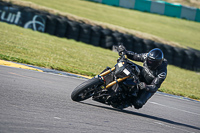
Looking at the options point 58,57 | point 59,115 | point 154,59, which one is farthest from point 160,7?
point 59,115

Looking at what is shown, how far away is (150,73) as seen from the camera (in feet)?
22.2

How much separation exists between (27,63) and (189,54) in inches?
558

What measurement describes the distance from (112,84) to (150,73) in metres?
1.10

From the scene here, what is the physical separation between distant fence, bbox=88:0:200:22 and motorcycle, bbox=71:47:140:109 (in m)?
36.0

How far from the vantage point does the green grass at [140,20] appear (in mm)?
30984

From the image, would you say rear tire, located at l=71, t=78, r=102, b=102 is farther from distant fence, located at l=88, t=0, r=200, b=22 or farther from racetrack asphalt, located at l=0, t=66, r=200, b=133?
distant fence, located at l=88, t=0, r=200, b=22

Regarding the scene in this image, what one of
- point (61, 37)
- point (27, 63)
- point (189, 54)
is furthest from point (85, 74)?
point (189, 54)

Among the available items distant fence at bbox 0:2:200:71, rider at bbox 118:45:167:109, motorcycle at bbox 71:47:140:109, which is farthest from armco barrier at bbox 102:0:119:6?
motorcycle at bbox 71:47:140:109

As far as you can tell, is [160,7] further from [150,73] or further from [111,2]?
[150,73]

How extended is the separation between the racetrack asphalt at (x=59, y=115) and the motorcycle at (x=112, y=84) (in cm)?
26

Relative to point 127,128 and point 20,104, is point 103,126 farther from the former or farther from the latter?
point 20,104

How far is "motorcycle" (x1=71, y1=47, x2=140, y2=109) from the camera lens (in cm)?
608

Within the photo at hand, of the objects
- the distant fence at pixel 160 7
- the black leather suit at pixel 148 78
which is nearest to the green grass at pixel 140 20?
the distant fence at pixel 160 7

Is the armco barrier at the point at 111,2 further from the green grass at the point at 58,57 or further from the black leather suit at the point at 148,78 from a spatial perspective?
the black leather suit at the point at 148,78
